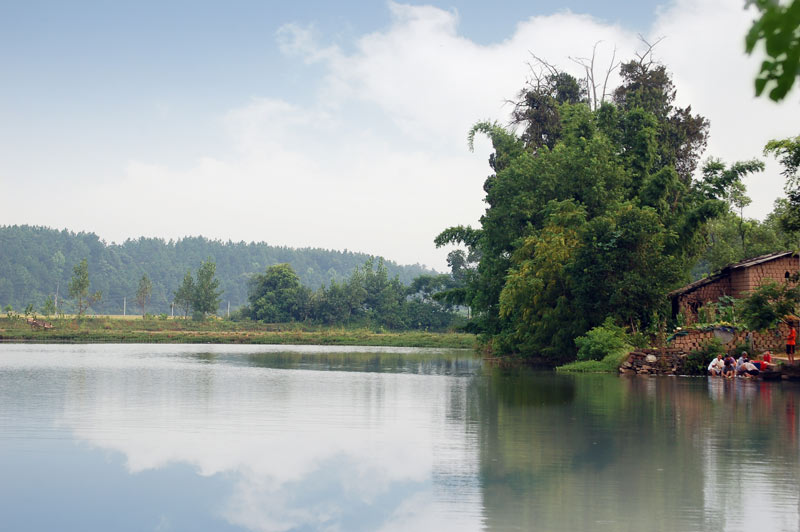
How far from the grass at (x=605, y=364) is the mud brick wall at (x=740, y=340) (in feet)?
5.76

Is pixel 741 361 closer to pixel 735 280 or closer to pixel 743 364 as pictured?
pixel 743 364

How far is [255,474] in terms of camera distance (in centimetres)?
965

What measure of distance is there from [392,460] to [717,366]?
19.3 meters

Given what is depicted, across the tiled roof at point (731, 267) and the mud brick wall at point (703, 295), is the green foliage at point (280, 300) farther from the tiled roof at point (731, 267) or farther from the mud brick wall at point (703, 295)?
the tiled roof at point (731, 267)

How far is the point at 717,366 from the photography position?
26.9 m

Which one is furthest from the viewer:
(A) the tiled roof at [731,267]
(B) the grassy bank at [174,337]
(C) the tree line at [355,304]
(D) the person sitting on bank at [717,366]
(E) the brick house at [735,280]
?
(C) the tree line at [355,304]

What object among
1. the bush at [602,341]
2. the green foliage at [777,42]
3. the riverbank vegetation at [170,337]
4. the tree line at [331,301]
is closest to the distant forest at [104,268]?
the tree line at [331,301]

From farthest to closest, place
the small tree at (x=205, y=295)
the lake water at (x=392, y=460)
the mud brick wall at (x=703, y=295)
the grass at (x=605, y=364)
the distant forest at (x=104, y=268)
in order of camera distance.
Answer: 1. the distant forest at (x=104, y=268)
2. the small tree at (x=205, y=295)
3. the mud brick wall at (x=703, y=295)
4. the grass at (x=605, y=364)
5. the lake water at (x=392, y=460)

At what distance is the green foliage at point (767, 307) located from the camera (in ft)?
84.0

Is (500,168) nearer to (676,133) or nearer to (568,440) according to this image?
(676,133)

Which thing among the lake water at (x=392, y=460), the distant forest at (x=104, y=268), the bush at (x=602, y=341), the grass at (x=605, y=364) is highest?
the distant forest at (x=104, y=268)

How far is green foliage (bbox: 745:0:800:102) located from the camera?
91.1 inches

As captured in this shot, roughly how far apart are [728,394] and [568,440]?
977 centimetres

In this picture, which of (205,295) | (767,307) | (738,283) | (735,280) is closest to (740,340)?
(767,307)
